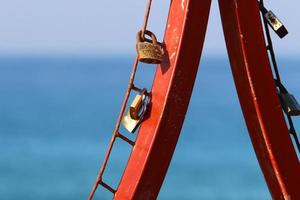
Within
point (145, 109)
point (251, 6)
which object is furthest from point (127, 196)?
point (251, 6)

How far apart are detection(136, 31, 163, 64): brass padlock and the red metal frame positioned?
32 millimetres

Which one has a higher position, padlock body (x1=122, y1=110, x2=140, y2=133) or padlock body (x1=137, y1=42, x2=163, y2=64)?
padlock body (x1=137, y1=42, x2=163, y2=64)

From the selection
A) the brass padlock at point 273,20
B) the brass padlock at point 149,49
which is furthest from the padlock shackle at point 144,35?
the brass padlock at point 273,20

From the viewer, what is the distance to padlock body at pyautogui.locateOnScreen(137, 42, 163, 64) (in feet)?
9.32

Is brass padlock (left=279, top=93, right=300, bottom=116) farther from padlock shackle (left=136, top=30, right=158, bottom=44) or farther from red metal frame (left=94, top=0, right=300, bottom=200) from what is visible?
padlock shackle (left=136, top=30, right=158, bottom=44)

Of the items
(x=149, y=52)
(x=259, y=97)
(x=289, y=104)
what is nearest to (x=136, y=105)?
(x=149, y=52)

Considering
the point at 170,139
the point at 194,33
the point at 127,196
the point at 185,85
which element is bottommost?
the point at 127,196

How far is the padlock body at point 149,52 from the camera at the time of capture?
9.32 ft

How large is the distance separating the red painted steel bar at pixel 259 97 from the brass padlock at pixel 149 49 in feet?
0.91

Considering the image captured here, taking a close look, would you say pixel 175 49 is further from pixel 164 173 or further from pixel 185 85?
pixel 164 173

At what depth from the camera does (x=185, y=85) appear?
9.41 feet

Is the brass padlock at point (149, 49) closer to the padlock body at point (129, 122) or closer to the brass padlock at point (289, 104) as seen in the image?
the padlock body at point (129, 122)

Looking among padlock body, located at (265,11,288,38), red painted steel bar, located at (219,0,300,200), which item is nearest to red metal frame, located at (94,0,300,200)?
red painted steel bar, located at (219,0,300,200)

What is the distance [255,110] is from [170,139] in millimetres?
342
